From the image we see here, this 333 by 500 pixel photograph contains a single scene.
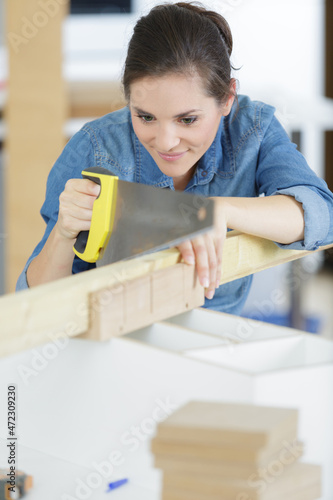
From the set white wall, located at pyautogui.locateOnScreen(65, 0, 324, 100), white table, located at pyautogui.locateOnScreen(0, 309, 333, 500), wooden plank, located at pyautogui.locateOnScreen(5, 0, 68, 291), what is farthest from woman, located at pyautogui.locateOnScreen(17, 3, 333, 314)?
white wall, located at pyautogui.locateOnScreen(65, 0, 324, 100)

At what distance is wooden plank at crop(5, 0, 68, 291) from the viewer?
2453mm

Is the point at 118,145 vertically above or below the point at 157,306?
above

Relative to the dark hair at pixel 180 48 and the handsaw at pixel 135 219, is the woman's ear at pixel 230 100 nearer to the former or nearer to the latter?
the dark hair at pixel 180 48

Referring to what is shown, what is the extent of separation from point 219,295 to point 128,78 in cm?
48

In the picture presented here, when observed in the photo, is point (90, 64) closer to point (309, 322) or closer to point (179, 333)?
point (309, 322)

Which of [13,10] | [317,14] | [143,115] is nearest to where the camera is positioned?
[143,115]

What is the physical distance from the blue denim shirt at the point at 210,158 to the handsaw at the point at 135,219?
0.25 metres

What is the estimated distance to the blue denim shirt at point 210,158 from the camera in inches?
49.2

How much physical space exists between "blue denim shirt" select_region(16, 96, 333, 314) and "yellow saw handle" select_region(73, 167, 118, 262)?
25 centimetres

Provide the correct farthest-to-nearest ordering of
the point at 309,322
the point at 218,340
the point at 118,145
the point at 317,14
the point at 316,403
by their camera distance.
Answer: the point at 317,14 → the point at 309,322 → the point at 118,145 → the point at 218,340 → the point at 316,403

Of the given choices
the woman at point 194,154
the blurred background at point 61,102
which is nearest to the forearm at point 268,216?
the woman at point 194,154

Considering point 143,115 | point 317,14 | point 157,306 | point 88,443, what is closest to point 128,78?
point 143,115

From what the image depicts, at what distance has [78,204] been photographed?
3.31 ft

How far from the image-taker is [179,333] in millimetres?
896
